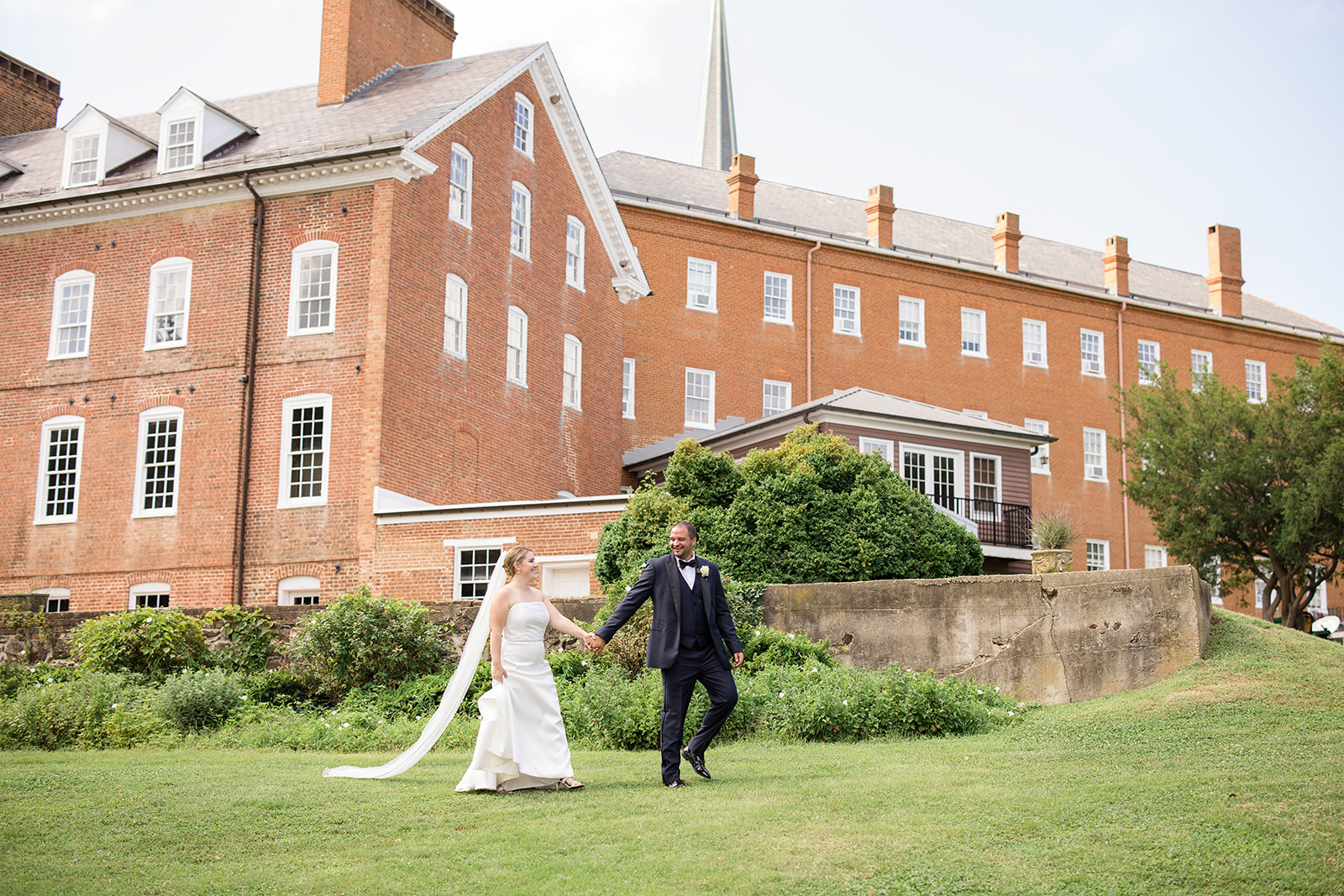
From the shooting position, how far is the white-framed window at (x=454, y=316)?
82.5 ft

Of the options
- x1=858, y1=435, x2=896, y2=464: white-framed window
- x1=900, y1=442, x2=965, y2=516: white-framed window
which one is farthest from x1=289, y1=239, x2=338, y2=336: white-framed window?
x1=900, y1=442, x2=965, y2=516: white-framed window

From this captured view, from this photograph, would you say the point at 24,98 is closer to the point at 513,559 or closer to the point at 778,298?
the point at 778,298

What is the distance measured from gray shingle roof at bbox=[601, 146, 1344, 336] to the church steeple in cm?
2700

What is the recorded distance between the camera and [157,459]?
81.1 ft

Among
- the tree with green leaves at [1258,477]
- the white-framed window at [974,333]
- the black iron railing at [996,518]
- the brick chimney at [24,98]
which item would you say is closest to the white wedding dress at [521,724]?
the black iron railing at [996,518]

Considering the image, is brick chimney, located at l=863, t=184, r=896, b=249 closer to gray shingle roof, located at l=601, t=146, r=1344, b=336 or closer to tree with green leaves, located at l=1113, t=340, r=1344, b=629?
gray shingle roof, located at l=601, t=146, r=1344, b=336

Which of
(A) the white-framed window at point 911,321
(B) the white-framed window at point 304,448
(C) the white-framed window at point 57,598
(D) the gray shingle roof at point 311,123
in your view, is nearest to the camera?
(B) the white-framed window at point 304,448

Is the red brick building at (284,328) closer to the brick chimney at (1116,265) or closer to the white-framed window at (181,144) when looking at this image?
the white-framed window at (181,144)

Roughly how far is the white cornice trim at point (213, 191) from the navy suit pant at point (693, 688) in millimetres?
16772

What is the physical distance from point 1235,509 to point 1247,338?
1941 cm

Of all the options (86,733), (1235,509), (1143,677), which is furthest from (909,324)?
(86,733)

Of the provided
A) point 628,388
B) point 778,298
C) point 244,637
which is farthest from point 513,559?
point 778,298

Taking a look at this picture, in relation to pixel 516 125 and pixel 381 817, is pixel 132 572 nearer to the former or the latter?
pixel 516 125

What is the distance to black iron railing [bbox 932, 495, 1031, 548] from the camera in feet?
93.0
